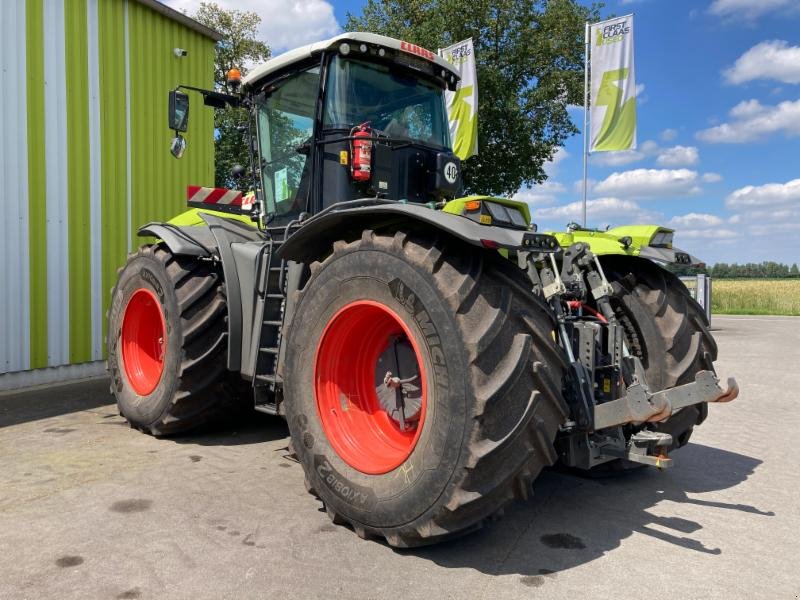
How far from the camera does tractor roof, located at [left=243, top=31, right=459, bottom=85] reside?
408 cm

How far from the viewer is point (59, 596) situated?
246cm

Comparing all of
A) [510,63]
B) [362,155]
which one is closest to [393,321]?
[362,155]

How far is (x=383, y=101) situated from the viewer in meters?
4.33

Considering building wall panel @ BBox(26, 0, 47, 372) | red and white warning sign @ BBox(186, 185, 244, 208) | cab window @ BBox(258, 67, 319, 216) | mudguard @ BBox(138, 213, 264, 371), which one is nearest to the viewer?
cab window @ BBox(258, 67, 319, 216)

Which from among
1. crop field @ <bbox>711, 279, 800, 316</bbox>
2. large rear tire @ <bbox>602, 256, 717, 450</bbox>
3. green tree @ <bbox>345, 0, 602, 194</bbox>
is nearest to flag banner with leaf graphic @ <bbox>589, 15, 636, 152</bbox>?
green tree @ <bbox>345, 0, 602, 194</bbox>

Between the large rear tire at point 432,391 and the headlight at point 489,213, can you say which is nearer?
the large rear tire at point 432,391

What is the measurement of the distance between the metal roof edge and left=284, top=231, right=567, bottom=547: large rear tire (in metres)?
6.59

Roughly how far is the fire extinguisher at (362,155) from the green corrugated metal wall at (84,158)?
4655 mm

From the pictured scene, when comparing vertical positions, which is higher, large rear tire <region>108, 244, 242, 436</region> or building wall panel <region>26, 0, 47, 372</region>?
building wall panel <region>26, 0, 47, 372</region>

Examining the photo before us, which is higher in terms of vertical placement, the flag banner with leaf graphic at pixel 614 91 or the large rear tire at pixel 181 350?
the flag banner with leaf graphic at pixel 614 91

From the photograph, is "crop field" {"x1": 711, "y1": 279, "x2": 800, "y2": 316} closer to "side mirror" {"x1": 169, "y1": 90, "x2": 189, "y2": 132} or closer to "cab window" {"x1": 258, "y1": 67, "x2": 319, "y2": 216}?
"cab window" {"x1": 258, "y1": 67, "x2": 319, "y2": 216}

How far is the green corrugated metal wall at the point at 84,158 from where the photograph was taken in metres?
6.88

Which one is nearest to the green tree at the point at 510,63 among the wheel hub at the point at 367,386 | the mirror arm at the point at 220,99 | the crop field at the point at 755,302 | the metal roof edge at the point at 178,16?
the metal roof edge at the point at 178,16

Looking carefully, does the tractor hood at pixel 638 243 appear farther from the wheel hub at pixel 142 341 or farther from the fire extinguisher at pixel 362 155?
the wheel hub at pixel 142 341
